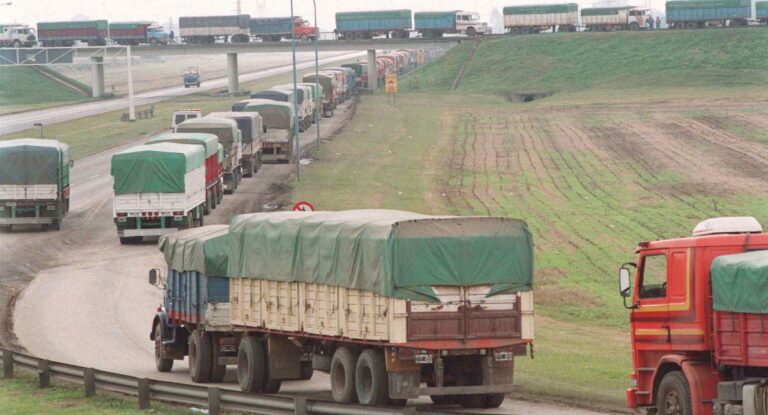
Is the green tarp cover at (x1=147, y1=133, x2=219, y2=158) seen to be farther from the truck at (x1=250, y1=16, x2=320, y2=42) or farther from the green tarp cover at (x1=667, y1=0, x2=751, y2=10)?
the truck at (x1=250, y1=16, x2=320, y2=42)

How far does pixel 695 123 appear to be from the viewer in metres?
94.0

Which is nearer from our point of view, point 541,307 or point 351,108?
point 541,307

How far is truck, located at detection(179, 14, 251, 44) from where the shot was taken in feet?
532

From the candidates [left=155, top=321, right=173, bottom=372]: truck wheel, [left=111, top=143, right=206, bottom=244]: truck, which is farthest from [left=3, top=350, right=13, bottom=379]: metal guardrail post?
[left=111, top=143, right=206, bottom=244]: truck

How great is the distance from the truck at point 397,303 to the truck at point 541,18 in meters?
138

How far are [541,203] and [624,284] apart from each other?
39.9m

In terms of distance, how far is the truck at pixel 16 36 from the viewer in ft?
523

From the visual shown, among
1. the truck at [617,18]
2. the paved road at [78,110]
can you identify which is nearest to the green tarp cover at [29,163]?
the paved road at [78,110]

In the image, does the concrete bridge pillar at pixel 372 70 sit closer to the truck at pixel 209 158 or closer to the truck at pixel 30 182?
the truck at pixel 209 158

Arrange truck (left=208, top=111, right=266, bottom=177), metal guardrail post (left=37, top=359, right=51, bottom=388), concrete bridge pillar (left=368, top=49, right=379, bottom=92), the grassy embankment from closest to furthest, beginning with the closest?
metal guardrail post (left=37, top=359, right=51, bottom=388)
the grassy embankment
truck (left=208, top=111, right=266, bottom=177)
concrete bridge pillar (left=368, top=49, right=379, bottom=92)

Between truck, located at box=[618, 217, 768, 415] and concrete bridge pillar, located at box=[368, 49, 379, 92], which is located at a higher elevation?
concrete bridge pillar, located at box=[368, 49, 379, 92]

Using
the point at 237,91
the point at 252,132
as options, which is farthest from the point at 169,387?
the point at 237,91

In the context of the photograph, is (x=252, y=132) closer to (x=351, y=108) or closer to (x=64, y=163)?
(x=64, y=163)

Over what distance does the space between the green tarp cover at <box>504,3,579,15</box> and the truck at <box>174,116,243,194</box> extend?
97.8 m
